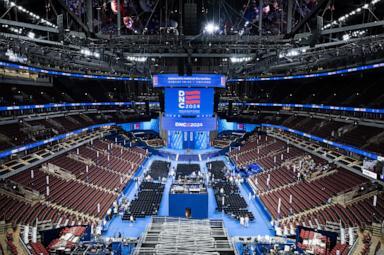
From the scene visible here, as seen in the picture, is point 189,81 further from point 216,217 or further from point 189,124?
point 216,217

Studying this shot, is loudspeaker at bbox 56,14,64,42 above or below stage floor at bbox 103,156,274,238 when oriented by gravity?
above

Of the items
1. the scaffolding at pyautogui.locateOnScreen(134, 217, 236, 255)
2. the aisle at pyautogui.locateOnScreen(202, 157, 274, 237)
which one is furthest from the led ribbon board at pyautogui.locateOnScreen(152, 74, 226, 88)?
the scaffolding at pyautogui.locateOnScreen(134, 217, 236, 255)

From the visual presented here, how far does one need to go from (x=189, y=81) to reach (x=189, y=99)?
72.3 inches

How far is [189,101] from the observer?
95.1ft

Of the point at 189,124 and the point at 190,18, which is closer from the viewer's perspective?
the point at 190,18

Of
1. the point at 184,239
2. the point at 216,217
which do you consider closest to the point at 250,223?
the point at 216,217

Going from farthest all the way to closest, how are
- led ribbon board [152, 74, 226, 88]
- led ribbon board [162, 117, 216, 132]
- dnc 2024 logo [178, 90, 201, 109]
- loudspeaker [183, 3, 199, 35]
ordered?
dnc 2024 logo [178, 90, 201, 109], led ribbon board [162, 117, 216, 132], led ribbon board [152, 74, 226, 88], loudspeaker [183, 3, 199, 35]

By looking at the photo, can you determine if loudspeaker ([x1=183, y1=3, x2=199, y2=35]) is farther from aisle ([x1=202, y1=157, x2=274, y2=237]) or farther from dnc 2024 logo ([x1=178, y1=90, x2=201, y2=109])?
aisle ([x1=202, y1=157, x2=274, y2=237])

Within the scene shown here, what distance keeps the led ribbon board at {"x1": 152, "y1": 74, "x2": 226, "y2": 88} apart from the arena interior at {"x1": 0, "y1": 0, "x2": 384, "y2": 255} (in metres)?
0.14

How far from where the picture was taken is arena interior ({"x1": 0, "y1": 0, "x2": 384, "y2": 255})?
45.2ft

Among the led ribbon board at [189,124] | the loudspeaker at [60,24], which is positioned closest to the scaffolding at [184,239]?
the loudspeaker at [60,24]

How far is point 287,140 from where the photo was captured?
101 ft

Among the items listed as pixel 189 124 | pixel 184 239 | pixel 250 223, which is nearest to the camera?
pixel 184 239

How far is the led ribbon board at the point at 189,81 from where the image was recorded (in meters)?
28.0
